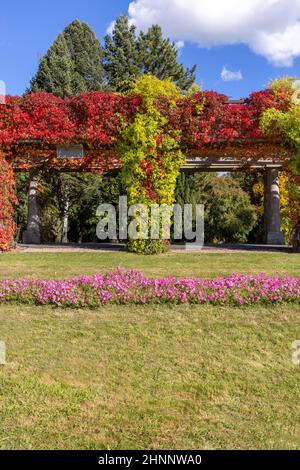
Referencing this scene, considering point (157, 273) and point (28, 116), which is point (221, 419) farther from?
point (28, 116)

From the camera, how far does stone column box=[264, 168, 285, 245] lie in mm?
18719

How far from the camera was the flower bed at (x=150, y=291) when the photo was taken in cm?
780

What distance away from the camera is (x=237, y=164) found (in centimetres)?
1912

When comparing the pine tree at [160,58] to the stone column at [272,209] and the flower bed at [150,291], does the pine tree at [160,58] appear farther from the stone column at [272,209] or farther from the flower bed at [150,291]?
the flower bed at [150,291]

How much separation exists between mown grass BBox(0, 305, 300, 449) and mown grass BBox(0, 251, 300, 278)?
1.87 meters

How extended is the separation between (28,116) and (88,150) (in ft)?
7.11

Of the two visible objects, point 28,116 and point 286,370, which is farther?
point 28,116

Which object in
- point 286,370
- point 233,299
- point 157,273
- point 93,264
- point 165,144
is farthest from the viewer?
point 165,144

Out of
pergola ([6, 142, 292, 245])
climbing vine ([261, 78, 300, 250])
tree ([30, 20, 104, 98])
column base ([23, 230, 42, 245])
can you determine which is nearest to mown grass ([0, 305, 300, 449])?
climbing vine ([261, 78, 300, 250])

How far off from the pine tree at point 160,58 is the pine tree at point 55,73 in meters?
6.36

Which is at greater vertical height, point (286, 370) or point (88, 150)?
point (88, 150)
